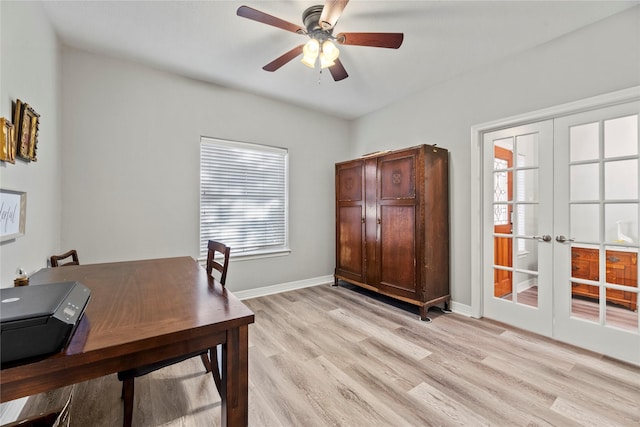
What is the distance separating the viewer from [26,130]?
1.60 meters

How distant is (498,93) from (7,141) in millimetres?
3808

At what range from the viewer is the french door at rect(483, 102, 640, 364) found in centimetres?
211

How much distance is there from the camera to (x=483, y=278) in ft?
9.56

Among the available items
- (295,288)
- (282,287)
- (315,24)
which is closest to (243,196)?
(282,287)

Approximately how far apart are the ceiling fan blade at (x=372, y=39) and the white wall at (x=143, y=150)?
1.92 metres

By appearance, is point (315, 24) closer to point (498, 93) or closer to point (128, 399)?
point (498, 93)

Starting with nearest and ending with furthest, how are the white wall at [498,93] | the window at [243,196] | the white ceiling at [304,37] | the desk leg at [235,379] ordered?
the desk leg at [235,379] < the white ceiling at [304,37] < the white wall at [498,93] < the window at [243,196]

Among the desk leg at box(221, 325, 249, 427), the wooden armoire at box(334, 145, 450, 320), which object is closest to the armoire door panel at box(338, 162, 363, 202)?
the wooden armoire at box(334, 145, 450, 320)

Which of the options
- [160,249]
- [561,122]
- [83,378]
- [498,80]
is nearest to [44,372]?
[83,378]

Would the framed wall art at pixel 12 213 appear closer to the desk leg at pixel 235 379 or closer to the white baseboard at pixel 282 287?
the desk leg at pixel 235 379

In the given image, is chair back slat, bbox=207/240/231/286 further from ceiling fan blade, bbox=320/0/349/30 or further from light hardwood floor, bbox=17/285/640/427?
ceiling fan blade, bbox=320/0/349/30

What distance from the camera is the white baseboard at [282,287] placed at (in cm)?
352

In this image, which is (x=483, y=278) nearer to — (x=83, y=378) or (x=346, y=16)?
(x=346, y=16)

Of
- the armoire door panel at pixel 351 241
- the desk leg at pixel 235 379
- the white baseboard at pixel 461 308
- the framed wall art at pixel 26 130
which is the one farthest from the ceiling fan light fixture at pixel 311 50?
the white baseboard at pixel 461 308
